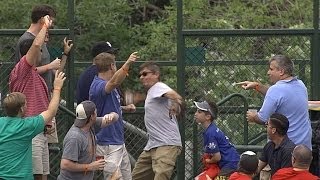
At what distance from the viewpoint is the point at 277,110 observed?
10.9 m

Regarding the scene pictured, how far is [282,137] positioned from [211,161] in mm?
1208

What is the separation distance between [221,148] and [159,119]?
0.71m

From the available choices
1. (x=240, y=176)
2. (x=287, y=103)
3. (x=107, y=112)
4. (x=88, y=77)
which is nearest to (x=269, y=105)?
(x=287, y=103)

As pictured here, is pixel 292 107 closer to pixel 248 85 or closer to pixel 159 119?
pixel 248 85

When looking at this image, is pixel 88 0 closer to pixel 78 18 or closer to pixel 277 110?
pixel 78 18

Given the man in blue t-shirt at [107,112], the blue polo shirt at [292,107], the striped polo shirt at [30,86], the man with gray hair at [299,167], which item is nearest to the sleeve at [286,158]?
the man with gray hair at [299,167]

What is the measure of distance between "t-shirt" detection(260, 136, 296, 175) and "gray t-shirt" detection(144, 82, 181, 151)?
4.47 ft

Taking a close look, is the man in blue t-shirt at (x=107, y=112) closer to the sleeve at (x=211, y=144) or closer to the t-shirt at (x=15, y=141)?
the sleeve at (x=211, y=144)

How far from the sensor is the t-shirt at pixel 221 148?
11594mm

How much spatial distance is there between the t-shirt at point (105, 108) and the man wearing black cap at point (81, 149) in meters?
0.68

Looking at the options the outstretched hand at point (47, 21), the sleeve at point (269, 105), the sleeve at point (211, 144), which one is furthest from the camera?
the sleeve at point (211, 144)

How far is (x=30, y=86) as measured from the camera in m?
11.1

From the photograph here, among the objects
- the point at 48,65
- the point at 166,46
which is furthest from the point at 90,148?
the point at 166,46

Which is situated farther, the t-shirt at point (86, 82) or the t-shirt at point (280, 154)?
the t-shirt at point (86, 82)
